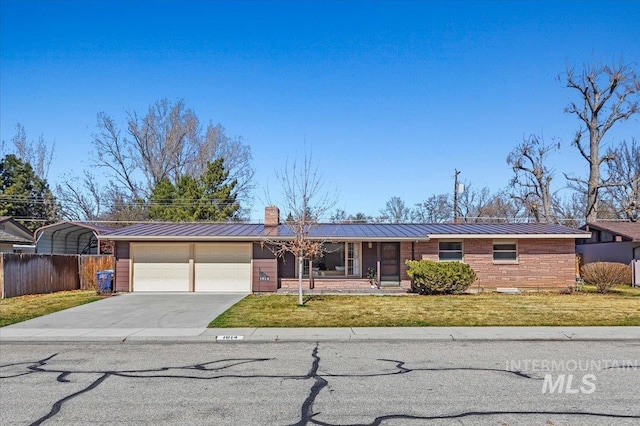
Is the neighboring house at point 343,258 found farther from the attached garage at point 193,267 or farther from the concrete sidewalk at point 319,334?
the concrete sidewalk at point 319,334

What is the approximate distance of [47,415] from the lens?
225 inches

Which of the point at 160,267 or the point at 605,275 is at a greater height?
the point at 160,267

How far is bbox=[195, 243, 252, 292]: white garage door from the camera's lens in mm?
21797

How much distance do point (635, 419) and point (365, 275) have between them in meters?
17.2

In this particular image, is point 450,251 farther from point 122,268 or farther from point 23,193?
point 23,193

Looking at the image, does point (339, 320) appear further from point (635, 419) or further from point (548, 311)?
point (635, 419)

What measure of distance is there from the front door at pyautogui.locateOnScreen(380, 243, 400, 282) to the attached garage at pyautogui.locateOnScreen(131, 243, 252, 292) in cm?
586

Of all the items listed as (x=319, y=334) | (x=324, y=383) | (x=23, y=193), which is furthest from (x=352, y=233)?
(x=23, y=193)

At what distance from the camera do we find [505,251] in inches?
883

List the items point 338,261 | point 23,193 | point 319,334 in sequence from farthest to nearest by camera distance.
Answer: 1. point 23,193
2. point 338,261
3. point 319,334

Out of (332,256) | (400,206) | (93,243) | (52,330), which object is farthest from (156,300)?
(400,206)

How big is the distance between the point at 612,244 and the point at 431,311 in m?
17.0

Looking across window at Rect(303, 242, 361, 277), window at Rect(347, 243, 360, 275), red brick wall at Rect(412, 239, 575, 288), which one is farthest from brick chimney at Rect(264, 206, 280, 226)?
red brick wall at Rect(412, 239, 575, 288)

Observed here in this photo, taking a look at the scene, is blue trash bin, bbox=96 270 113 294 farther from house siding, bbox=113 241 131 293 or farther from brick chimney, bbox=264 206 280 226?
brick chimney, bbox=264 206 280 226
